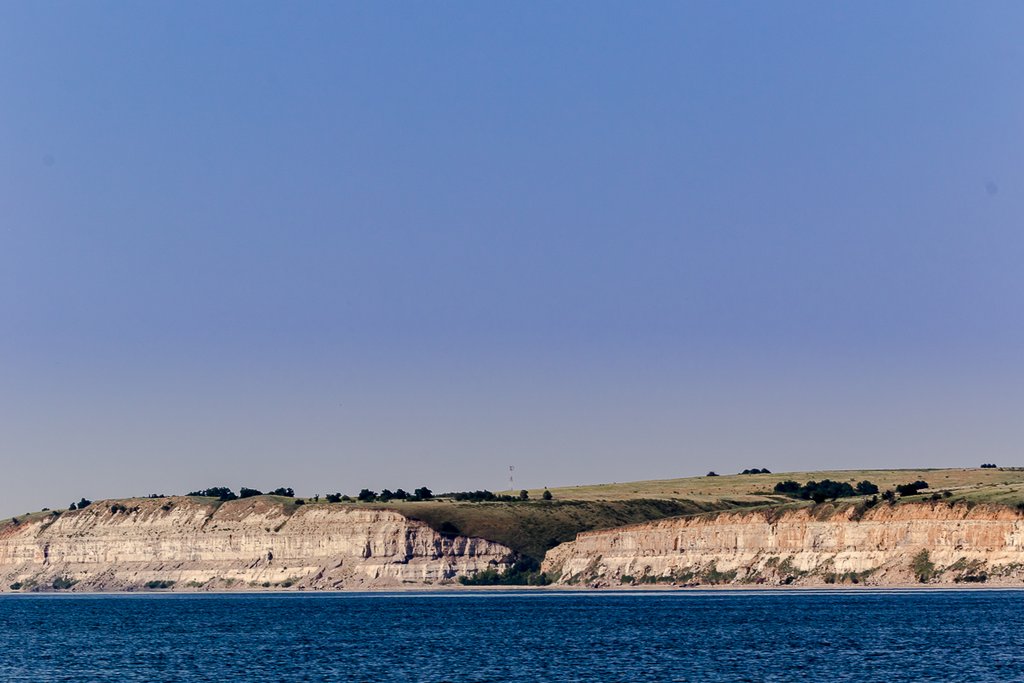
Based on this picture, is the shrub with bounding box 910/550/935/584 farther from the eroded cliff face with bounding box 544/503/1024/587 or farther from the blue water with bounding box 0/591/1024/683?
the blue water with bounding box 0/591/1024/683

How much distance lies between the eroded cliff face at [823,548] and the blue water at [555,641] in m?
11.4

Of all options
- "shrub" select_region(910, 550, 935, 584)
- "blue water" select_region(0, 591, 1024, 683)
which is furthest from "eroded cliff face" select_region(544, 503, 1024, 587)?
"blue water" select_region(0, 591, 1024, 683)

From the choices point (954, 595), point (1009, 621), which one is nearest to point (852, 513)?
point (954, 595)

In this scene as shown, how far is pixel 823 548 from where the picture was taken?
562 feet

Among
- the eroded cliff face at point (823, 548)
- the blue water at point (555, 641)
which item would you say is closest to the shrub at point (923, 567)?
the eroded cliff face at point (823, 548)

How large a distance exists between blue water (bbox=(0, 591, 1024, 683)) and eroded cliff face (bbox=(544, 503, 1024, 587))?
11395mm

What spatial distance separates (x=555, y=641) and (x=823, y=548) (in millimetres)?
83649

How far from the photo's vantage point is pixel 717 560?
183750 mm

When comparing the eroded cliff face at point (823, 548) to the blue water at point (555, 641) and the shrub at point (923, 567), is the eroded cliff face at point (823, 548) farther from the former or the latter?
the blue water at point (555, 641)

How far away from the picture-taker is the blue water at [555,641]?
73.4 metres

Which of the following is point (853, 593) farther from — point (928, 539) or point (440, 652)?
point (440, 652)

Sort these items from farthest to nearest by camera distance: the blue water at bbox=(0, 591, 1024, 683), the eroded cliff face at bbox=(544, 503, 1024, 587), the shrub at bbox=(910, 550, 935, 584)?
the shrub at bbox=(910, 550, 935, 584), the eroded cliff face at bbox=(544, 503, 1024, 587), the blue water at bbox=(0, 591, 1024, 683)

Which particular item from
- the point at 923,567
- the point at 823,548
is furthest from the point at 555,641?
the point at 823,548

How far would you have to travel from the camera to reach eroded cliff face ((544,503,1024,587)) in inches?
6033
